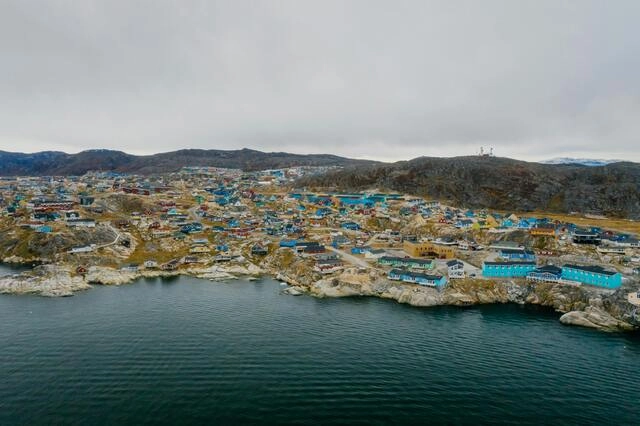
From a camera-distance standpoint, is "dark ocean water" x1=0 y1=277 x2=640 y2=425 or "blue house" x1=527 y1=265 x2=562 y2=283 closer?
"dark ocean water" x1=0 y1=277 x2=640 y2=425

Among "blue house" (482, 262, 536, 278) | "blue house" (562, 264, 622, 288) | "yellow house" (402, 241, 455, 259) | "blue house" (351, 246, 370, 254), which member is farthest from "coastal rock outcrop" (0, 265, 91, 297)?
"blue house" (562, 264, 622, 288)

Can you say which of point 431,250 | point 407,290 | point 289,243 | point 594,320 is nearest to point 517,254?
point 431,250

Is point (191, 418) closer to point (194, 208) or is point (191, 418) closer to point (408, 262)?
point (408, 262)

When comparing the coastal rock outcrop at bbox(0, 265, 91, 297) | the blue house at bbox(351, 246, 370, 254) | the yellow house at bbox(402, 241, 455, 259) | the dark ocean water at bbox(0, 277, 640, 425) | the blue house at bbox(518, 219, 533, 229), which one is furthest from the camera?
the blue house at bbox(518, 219, 533, 229)

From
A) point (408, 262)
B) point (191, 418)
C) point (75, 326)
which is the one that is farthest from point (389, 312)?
point (75, 326)

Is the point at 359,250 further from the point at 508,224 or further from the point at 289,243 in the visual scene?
the point at 508,224

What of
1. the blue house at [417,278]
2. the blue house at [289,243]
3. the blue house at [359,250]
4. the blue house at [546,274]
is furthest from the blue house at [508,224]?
the blue house at [289,243]

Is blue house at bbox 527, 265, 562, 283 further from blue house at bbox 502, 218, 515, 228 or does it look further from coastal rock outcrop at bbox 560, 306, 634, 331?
blue house at bbox 502, 218, 515, 228
